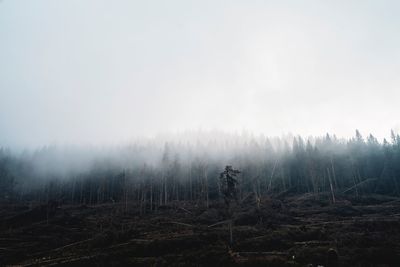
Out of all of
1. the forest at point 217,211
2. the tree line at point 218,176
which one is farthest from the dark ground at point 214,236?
the tree line at point 218,176

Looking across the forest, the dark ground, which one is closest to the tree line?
the forest

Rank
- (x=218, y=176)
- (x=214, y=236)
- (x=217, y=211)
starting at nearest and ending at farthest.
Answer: (x=214, y=236)
(x=217, y=211)
(x=218, y=176)

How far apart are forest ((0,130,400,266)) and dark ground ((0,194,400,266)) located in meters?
0.27

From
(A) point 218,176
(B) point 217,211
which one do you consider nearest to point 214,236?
(B) point 217,211

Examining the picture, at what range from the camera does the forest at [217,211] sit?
166 feet

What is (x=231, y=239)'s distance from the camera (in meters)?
57.9

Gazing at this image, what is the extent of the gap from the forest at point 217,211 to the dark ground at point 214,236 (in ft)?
0.88

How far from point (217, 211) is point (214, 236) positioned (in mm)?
36135

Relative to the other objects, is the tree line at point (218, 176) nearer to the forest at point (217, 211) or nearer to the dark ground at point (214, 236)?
the forest at point (217, 211)

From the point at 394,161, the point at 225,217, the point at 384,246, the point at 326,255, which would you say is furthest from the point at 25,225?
the point at 394,161

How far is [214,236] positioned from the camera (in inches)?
2468

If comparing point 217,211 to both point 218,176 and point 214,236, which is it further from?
point 218,176

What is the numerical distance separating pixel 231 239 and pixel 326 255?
1935 cm

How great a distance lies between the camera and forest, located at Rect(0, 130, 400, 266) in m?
50.7
